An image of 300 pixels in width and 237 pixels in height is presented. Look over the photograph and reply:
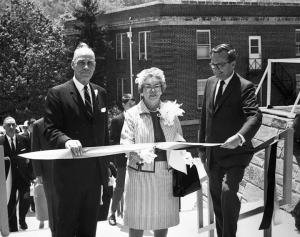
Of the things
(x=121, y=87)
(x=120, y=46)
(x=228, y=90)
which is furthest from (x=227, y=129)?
(x=121, y=87)

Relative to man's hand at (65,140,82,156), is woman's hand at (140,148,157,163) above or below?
below

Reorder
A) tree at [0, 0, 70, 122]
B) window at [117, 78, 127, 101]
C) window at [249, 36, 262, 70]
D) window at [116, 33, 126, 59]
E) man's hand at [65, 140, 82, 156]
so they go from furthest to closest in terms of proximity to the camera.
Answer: tree at [0, 0, 70, 122], window at [117, 78, 127, 101], window at [116, 33, 126, 59], window at [249, 36, 262, 70], man's hand at [65, 140, 82, 156]

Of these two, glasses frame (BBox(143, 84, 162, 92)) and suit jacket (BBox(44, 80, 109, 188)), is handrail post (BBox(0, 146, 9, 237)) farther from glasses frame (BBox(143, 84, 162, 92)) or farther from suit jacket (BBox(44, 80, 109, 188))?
glasses frame (BBox(143, 84, 162, 92))

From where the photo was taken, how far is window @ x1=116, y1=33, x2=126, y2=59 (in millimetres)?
33188

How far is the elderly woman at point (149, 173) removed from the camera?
4.61m

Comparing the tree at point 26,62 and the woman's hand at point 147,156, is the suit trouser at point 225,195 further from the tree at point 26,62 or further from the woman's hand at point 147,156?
the tree at point 26,62

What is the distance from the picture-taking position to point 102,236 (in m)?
5.97

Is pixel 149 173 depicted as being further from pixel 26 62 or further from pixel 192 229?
pixel 26 62

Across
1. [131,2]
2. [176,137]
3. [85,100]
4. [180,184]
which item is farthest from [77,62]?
[131,2]

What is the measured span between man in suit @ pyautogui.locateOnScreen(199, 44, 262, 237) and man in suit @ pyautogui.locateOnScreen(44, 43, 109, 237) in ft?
3.82

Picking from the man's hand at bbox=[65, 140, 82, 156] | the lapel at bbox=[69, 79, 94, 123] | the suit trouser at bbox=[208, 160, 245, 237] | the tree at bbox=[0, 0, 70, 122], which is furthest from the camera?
the tree at bbox=[0, 0, 70, 122]

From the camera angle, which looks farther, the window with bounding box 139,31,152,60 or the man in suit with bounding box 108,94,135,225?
the window with bounding box 139,31,152,60

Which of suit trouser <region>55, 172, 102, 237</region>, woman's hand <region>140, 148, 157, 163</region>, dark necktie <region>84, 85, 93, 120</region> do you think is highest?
dark necktie <region>84, 85, 93, 120</region>

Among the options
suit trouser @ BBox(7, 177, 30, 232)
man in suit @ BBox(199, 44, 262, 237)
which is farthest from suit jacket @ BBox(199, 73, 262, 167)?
suit trouser @ BBox(7, 177, 30, 232)
